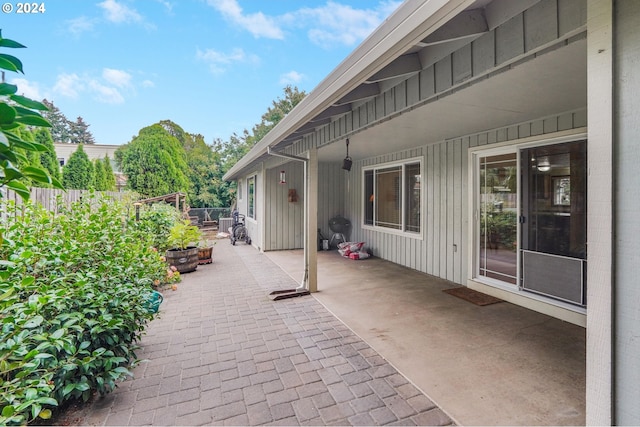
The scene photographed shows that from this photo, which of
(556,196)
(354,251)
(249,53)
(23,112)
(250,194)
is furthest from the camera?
(249,53)

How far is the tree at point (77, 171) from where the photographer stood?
427 inches

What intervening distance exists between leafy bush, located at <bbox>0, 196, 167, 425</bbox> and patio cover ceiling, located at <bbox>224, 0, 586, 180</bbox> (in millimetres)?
2057

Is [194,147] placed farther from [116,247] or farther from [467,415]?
[467,415]

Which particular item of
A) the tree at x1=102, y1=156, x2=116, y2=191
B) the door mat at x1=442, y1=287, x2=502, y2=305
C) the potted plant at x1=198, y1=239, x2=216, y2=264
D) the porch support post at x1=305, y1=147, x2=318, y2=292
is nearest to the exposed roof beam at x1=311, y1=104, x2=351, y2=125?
the porch support post at x1=305, y1=147, x2=318, y2=292

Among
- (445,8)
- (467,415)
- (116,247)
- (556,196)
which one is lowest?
(467,415)

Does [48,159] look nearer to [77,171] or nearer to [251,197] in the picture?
[77,171]

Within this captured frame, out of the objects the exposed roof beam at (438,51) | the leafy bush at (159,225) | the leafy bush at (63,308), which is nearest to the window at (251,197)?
the leafy bush at (159,225)

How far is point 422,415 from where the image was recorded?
6.55 feet

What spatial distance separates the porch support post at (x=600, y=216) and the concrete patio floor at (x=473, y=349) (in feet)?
→ 3.62

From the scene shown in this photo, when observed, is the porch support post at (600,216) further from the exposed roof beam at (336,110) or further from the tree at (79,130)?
the tree at (79,130)

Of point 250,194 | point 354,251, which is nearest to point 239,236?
point 250,194

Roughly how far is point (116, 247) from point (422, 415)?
8.74 ft

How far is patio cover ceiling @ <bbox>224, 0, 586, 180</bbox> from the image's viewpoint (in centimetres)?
159

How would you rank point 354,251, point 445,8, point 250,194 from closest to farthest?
point 445,8 → point 354,251 → point 250,194
